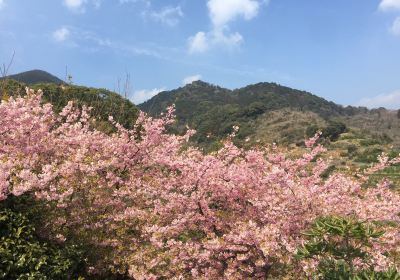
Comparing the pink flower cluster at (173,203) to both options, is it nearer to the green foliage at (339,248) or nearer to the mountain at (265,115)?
the green foliage at (339,248)

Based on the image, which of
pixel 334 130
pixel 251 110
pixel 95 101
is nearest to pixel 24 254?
pixel 95 101

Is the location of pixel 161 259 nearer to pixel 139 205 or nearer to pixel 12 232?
pixel 139 205

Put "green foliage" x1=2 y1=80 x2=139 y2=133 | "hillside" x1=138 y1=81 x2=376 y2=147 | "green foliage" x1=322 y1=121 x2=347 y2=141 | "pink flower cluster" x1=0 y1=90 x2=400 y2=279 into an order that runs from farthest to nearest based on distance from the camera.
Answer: "hillside" x1=138 y1=81 x2=376 y2=147
"green foliage" x1=322 y1=121 x2=347 y2=141
"green foliage" x1=2 y1=80 x2=139 y2=133
"pink flower cluster" x1=0 y1=90 x2=400 y2=279

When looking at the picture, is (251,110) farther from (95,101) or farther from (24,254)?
(24,254)

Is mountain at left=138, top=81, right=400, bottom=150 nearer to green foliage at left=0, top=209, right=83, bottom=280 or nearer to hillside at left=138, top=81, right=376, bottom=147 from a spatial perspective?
hillside at left=138, top=81, right=376, bottom=147

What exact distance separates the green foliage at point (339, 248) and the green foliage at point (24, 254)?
13.7ft

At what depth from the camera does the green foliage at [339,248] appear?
19.9 ft

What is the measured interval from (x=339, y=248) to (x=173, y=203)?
→ 4261 mm

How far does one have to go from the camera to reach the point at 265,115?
77.7 metres

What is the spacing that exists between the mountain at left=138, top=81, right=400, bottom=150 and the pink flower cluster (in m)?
11.4

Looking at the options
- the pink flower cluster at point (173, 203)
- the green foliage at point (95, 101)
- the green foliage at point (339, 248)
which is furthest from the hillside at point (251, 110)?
the green foliage at point (339, 248)

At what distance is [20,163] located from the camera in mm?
8125

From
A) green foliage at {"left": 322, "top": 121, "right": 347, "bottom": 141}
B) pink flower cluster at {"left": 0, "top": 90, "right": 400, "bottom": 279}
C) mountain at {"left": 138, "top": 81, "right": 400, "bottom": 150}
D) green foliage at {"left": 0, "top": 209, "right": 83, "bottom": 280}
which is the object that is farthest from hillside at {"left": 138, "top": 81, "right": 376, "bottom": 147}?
green foliage at {"left": 0, "top": 209, "right": 83, "bottom": 280}

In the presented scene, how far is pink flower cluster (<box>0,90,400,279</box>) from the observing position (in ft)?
27.6
